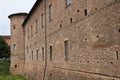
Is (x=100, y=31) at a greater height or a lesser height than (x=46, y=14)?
lesser

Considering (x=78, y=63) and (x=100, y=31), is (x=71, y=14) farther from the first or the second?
(x=100, y=31)

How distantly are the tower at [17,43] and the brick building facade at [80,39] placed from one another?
1403 cm

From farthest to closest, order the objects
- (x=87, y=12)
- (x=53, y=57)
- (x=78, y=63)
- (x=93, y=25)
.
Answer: (x=53, y=57) → (x=78, y=63) → (x=87, y=12) → (x=93, y=25)

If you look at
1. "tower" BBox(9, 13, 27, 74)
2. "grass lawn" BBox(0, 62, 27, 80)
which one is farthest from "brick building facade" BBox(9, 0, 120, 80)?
"tower" BBox(9, 13, 27, 74)

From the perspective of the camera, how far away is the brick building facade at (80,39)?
8.09 metres

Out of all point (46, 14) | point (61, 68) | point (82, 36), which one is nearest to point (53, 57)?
point (61, 68)

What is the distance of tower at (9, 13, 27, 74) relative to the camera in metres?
33.2

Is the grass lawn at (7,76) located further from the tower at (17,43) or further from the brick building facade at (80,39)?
the brick building facade at (80,39)

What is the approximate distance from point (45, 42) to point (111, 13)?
35.1 ft

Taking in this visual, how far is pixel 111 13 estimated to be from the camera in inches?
319

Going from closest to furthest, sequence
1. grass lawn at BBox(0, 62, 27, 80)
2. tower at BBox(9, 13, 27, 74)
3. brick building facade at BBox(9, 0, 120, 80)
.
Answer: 1. brick building facade at BBox(9, 0, 120, 80)
2. grass lawn at BBox(0, 62, 27, 80)
3. tower at BBox(9, 13, 27, 74)

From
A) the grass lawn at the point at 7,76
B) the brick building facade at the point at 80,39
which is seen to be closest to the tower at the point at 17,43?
the grass lawn at the point at 7,76

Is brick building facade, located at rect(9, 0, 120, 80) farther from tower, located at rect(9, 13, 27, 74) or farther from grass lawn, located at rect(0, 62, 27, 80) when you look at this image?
tower, located at rect(9, 13, 27, 74)

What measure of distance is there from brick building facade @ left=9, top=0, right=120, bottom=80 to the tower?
46.0 ft
